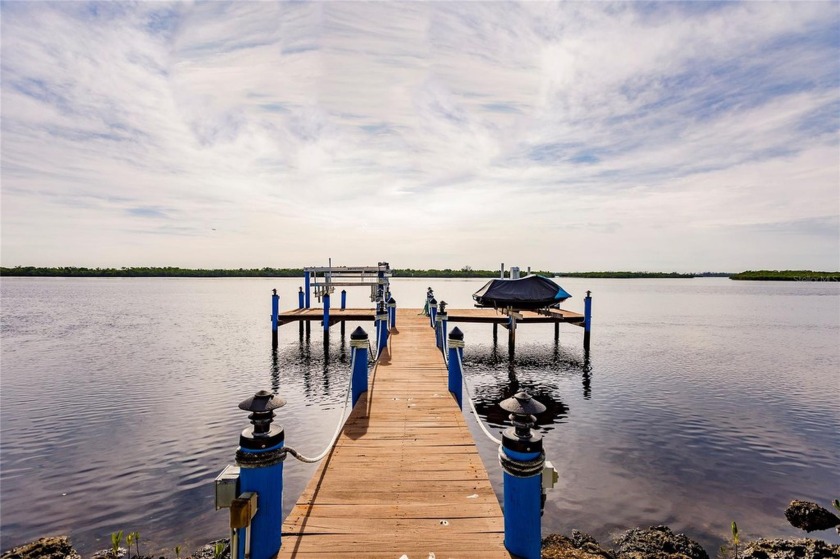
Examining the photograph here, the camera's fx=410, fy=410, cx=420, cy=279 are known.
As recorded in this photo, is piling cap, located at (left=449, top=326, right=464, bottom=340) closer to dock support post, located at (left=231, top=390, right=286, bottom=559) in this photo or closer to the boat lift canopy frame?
dock support post, located at (left=231, top=390, right=286, bottom=559)

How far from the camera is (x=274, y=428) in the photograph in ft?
14.1

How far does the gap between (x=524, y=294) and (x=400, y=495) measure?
1406 cm

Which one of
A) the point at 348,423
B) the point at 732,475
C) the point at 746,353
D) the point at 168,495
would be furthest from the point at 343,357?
the point at 746,353

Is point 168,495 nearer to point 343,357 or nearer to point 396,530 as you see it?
point 396,530

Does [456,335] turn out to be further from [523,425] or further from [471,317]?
[471,317]

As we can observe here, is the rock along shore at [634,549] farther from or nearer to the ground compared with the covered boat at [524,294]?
nearer to the ground

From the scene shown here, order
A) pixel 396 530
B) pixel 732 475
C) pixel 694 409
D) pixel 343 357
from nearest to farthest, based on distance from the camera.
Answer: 1. pixel 396 530
2. pixel 732 475
3. pixel 694 409
4. pixel 343 357

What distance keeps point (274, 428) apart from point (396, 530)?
1.94 metres

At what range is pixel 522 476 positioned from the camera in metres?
4.14

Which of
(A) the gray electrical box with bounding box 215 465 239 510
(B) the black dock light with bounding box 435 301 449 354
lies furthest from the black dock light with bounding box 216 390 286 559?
(B) the black dock light with bounding box 435 301 449 354

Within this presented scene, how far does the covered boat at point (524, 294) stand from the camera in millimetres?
18422

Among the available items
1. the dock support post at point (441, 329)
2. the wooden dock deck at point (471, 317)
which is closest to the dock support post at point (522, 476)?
the dock support post at point (441, 329)

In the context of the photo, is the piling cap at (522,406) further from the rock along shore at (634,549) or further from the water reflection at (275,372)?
the water reflection at (275,372)

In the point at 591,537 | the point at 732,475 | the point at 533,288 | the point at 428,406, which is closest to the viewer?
the point at 591,537
